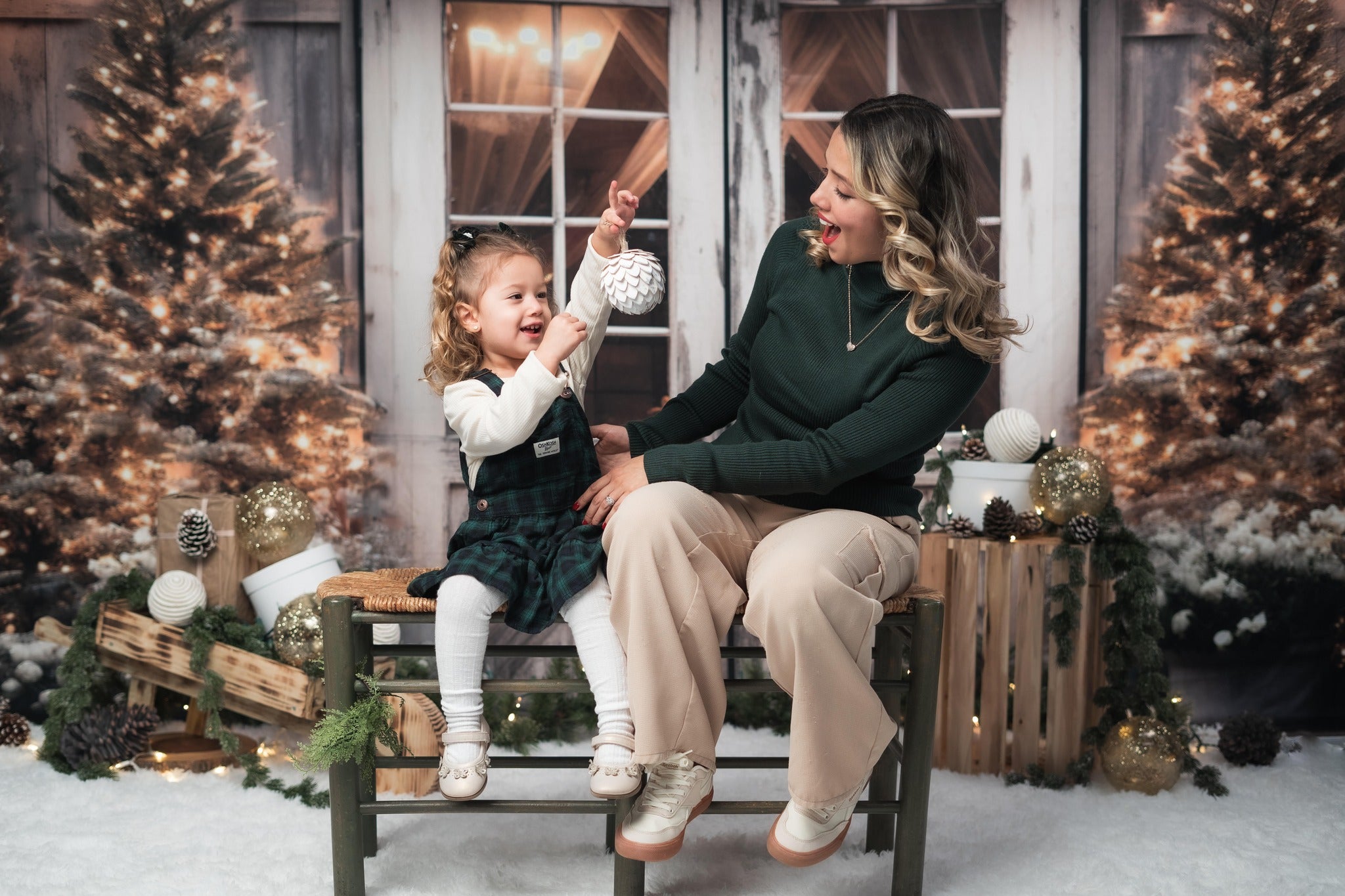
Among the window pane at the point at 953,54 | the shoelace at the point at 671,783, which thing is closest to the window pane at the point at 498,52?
the window pane at the point at 953,54

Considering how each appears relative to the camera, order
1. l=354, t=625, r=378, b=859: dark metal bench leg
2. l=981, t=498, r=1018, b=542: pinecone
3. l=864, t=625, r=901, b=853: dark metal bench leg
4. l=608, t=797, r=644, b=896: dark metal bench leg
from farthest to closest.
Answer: l=981, t=498, r=1018, b=542: pinecone → l=864, t=625, r=901, b=853: dark metal bench leg → l=354, t=625, r=378, b=859: dark metal bench leg → l=608, t=797, r=644, b=896: dark metal bench leg

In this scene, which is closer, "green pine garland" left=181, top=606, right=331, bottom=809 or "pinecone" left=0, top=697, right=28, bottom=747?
"green pine garland" left=181, top=606, right=331, bottom=809

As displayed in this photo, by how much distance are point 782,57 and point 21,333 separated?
2.15 m

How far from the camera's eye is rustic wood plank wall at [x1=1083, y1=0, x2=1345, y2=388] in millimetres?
3031

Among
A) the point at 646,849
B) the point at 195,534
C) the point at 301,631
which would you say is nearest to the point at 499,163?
the point at 195,534

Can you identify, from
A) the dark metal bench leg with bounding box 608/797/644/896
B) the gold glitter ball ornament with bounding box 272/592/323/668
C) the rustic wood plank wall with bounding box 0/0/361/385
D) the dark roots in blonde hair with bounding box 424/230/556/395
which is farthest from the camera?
the rustic wood plank wall with bounding box 0/0/361/385

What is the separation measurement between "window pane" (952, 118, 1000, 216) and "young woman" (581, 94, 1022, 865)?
3.89 ft

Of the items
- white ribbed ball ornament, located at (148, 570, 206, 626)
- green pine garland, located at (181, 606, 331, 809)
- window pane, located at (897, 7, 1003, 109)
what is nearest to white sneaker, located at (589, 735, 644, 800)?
green pine garland, located at (181, 606, 331, 809)

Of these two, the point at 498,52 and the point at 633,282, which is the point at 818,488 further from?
the point at 498,52

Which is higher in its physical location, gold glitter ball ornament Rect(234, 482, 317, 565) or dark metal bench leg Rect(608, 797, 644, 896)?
gold glitter ball ornament Rect(234, 482, 317, 565)

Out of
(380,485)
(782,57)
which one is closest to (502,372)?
(380,485)

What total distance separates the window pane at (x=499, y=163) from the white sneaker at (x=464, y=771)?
1702 millimetres

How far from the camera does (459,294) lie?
206 centimetres

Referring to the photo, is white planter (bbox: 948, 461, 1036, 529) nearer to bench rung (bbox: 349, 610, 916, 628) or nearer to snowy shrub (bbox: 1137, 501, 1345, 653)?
snowy shrub (bbox: 1137, 501, 1345, 653)
